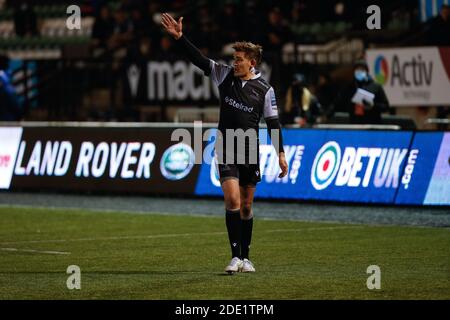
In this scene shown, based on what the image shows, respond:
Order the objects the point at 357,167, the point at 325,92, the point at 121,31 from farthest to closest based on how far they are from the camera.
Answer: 1. the point at 121,31
2. the point at 325,92
3. the point at 357,167

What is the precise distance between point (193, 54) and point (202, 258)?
102 inches

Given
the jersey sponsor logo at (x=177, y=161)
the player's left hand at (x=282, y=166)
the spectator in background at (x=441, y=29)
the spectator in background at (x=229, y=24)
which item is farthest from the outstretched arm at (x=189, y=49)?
the spectator in background at (x=229, y=24)

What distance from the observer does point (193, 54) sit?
12.7 metres

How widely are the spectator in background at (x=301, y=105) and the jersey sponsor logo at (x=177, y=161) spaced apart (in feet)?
8.84

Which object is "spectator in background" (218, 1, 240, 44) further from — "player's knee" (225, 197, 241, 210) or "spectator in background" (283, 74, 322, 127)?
"player's knee" (225, 197, 241, 210)

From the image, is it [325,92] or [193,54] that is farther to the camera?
[325,92]

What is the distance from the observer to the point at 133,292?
11133mm

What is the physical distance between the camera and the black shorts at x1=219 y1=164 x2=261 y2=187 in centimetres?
1262

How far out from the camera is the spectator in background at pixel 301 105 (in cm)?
2394

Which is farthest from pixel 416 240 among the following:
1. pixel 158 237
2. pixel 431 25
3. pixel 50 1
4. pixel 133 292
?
pixel 50 1

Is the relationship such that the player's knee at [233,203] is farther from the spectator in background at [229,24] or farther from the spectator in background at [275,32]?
the spectator in background at [229,24]

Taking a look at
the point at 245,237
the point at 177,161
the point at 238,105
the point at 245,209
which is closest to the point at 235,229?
the point at 245,237

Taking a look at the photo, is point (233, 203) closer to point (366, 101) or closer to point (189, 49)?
point (189, 49)

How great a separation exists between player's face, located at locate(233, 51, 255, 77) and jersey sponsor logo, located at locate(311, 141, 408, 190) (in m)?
7.53
